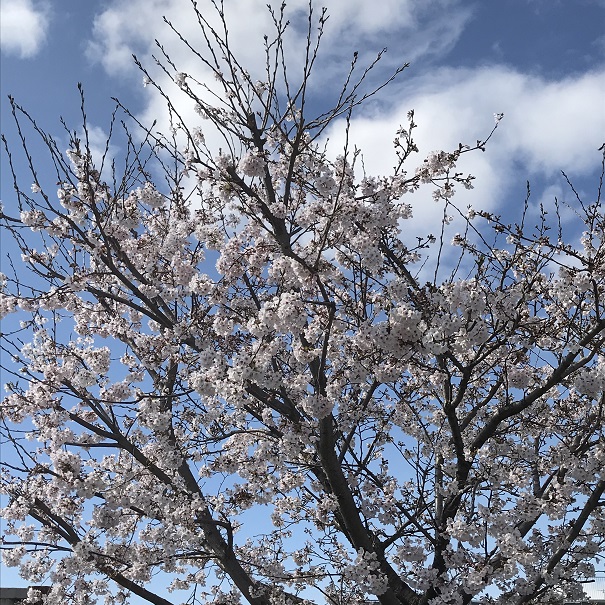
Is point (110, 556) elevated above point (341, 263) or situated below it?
below

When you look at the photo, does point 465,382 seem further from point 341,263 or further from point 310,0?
point 310,0

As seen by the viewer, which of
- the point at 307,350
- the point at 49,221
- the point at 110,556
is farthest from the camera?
the point at 49,221

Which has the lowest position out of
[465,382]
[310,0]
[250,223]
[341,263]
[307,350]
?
[465,382]

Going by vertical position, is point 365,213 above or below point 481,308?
above

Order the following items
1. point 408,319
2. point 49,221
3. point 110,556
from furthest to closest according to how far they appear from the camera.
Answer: point 49,221
point 110,556
point 408,319

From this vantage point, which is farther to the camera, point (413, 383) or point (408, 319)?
point (413, 383)

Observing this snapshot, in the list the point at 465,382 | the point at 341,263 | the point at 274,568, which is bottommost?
the point at 274,568

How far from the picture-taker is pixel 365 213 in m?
7.31

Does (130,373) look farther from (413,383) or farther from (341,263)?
(413,383)

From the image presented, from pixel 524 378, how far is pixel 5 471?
7.58 meters

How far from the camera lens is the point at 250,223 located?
29.2 feet

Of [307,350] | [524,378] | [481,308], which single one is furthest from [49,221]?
[524,378]

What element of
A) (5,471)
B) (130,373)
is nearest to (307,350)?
(130,373)

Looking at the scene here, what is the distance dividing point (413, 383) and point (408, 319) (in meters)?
3.12
